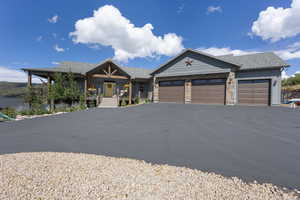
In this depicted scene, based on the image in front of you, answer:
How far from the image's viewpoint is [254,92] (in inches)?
438

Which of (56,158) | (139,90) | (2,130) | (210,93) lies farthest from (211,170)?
(139,90)

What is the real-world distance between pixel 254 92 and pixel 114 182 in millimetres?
13009

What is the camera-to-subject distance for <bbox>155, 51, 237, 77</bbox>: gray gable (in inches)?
473

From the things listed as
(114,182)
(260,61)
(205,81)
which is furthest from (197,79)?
(114,182)

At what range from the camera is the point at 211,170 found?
8.50ft

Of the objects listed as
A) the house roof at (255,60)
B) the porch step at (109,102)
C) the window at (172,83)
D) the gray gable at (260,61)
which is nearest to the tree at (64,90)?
the porch step at (109,102)

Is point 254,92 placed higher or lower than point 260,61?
lower

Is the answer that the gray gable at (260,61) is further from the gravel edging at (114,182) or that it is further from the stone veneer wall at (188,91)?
the gravel edging at (114,182)

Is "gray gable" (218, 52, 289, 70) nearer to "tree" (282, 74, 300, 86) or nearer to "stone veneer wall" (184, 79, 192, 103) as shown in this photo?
"stone veneer wall" (184, 79, 192, 103)

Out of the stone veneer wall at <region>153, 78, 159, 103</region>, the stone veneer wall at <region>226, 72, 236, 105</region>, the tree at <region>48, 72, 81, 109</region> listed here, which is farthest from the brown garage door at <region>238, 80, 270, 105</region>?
the tree at <region>48, 72, 81, 109</region>

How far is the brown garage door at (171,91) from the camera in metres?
13.7

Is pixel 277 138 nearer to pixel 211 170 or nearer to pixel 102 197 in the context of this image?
pixel 211 170

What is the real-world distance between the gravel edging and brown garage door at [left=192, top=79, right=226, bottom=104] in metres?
10.8

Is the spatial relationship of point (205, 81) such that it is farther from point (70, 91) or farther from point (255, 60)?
point (70, 91)
